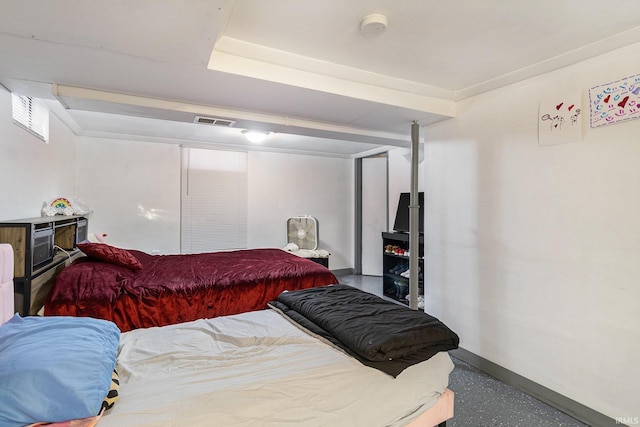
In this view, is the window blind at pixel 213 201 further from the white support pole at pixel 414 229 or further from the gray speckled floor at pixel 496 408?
the gray speckled floor at pixel 496 408

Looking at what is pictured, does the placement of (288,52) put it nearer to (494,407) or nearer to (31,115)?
(31,115)

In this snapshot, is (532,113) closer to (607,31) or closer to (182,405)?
(607,31)

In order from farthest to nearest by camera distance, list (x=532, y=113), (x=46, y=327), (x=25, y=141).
Result: (x=25, y=141)
(x=532, y=113)
(x=46, y=327)

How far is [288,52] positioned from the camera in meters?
1.97

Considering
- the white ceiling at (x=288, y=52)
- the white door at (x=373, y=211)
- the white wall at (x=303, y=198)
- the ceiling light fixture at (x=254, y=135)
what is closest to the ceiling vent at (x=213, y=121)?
the white ceiling at (x=288, y=52)

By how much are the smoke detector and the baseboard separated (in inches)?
100

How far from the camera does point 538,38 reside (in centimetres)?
178

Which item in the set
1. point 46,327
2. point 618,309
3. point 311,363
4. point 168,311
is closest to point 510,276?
point 618,309

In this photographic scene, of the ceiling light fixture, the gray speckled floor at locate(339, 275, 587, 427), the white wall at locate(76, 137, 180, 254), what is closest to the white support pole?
the gray speckled floor at locate(339, 275, 587, 427)

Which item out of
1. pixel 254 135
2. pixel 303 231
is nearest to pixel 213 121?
pixel 254 135

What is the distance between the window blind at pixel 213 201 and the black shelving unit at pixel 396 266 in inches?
93.6

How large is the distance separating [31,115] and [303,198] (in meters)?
3.82

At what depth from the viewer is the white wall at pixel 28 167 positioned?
2.09 metres

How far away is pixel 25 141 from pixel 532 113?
3.88 metres
